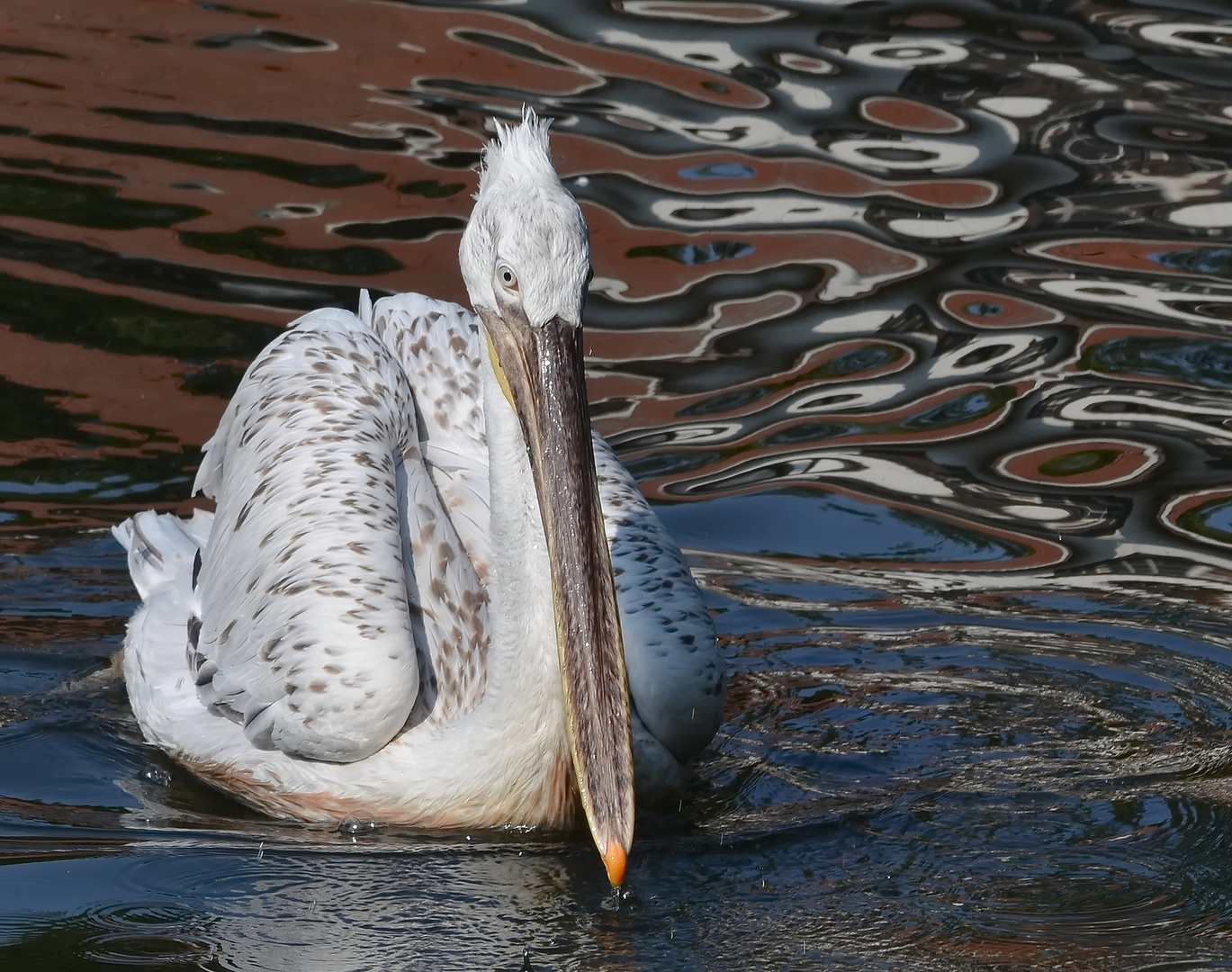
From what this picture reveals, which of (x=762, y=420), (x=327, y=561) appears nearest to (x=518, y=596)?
(x=327, y=561)

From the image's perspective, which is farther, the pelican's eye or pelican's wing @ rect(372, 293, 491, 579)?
pelican's wing @ rect(372, 293, 491, 579)

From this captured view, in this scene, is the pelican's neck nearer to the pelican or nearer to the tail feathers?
the pelican

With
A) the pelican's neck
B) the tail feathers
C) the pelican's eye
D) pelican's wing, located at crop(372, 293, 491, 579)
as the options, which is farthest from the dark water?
the pelican's eye

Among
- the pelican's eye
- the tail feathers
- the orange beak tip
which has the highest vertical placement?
the pelican's eye

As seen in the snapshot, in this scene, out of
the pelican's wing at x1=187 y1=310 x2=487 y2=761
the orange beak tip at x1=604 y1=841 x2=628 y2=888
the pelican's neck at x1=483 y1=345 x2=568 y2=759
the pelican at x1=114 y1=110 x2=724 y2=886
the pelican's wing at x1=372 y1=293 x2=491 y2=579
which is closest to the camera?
the orange beak tip at x1=604 y1=841 x2=628 y2=888

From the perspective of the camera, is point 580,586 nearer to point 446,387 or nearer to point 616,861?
point 616,861

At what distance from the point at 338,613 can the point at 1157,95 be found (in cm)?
602

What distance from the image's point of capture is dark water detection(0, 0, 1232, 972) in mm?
3721

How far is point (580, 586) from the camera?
362 centimetres

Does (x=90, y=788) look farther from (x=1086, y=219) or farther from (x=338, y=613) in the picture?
(x=1086, y=219)

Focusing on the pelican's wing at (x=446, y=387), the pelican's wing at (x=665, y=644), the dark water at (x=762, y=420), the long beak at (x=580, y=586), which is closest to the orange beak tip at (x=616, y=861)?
the long beak at (x=580, y=586)

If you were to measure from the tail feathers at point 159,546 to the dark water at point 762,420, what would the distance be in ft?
0.82

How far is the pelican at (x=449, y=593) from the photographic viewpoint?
3.65 m

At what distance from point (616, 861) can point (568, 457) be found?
0.82 metres
